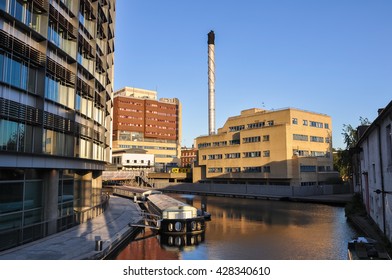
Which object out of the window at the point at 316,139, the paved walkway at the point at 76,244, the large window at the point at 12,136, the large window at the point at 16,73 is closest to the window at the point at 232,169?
the window at the point at 316,139

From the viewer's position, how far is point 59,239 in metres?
22.7

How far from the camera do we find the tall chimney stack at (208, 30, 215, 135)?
10596cm

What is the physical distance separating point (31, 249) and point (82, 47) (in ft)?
66.2

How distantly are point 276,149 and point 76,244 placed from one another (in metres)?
58.1

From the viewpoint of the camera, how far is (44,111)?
24406 millimetres

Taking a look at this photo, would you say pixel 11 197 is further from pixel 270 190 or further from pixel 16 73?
pixel 270 190

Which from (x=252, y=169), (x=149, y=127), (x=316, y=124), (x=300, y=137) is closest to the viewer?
(x=300, y=137)

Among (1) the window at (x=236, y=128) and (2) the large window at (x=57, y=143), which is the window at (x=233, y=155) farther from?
(2) the large window at (x=57, y=143)

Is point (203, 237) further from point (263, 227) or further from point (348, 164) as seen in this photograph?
point (348, 164)

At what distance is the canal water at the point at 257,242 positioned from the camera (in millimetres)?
22703

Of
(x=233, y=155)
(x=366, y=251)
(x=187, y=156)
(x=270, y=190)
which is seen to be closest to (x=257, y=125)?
(x=233, y=155)

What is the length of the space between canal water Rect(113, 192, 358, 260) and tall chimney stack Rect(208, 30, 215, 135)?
66658mm

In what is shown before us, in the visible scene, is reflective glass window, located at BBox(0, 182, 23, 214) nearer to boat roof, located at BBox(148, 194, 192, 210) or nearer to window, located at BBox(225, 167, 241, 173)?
boat roof, located at BBox(148, 194, 192, 210)

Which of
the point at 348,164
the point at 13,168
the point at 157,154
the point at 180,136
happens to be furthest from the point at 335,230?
the point at 180,136
